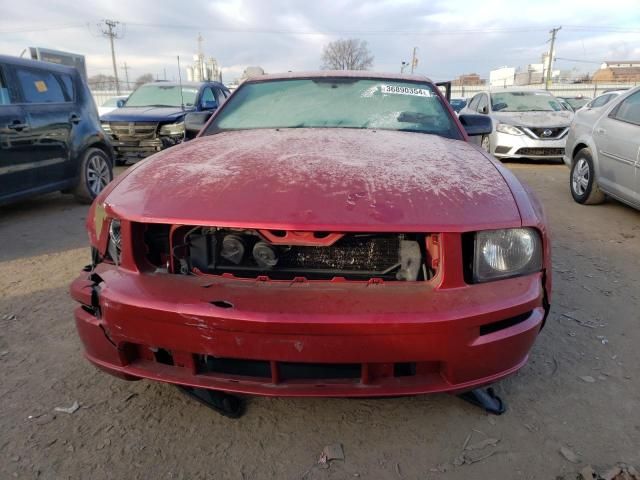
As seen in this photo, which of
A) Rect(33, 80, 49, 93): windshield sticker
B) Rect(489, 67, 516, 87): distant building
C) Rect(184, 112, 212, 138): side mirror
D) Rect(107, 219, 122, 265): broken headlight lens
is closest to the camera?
Rect(107, 219, 122, 265): broken headlight lens

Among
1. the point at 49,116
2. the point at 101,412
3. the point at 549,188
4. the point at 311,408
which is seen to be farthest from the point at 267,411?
the point at 549,188

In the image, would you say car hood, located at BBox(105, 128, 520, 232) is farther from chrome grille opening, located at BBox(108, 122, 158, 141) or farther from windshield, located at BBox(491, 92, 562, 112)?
windshield, located at BBox(491, 92, 562, 112)

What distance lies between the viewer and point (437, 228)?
1.58 meters

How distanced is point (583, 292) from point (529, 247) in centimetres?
188

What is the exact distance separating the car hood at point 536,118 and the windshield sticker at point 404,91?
6252mm

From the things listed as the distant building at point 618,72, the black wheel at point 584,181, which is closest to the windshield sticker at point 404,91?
the black wheel at point 584,181

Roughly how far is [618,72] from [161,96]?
193 feet

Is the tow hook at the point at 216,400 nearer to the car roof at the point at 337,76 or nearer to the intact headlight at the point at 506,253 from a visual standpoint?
the intact headlight at the point at 506,253

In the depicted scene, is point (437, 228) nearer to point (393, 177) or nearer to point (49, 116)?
point (393, 177)

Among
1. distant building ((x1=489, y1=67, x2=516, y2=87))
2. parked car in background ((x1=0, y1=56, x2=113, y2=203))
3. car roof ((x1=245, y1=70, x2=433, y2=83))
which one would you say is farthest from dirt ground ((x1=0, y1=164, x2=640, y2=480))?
distant building ((x1=489, y1=67, x2=516, y2=87))

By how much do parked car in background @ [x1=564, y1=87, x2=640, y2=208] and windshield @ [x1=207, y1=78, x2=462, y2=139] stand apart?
2.68 metres

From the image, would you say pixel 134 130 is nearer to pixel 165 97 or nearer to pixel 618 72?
pixel 165 97

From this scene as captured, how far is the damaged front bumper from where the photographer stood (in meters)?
1.54

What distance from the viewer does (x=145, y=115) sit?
8.50 m
